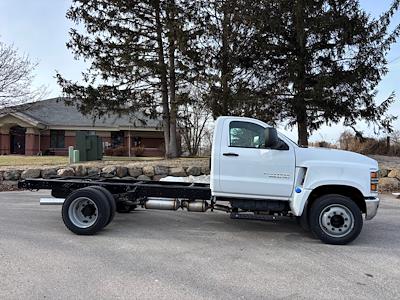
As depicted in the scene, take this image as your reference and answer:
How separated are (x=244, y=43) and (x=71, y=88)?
8.60m

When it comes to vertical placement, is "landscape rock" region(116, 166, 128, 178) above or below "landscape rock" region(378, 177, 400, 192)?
above

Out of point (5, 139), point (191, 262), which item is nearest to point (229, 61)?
point (191, 262)

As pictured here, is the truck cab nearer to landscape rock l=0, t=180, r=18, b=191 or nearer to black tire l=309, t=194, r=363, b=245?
black tire l=309, t=194, r=363, b=245

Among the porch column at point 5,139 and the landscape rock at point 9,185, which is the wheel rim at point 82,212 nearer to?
the landscape rock at point 9,185

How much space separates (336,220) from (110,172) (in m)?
9.23

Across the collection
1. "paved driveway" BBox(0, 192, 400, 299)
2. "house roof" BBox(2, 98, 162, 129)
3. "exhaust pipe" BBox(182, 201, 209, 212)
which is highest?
"house roof" BBox(2, 98, 162, 129)

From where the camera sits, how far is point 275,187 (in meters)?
6.23

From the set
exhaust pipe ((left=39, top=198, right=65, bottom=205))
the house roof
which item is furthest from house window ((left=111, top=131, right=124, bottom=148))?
exhaust pipe ((left=39, top=198, right=65, bottom=205))

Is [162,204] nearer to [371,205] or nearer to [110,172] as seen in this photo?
[371,205]

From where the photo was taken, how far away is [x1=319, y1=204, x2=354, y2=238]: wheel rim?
6043 millimetres

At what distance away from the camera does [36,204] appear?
9.65 meters

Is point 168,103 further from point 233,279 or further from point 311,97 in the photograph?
point 233,279

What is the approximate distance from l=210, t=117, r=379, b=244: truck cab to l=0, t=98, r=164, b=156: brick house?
25576 millimetres

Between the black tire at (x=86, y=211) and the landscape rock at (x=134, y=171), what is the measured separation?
279 inches
